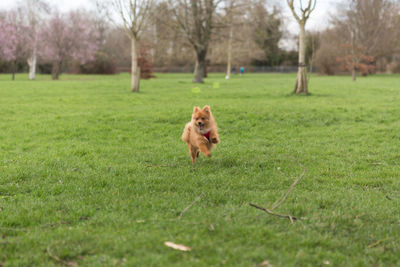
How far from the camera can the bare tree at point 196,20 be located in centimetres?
3158

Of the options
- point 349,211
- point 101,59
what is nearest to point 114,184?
point 349,211

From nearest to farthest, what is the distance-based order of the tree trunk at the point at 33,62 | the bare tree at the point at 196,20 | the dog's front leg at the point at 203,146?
the dog's front leg at the point at 203,146 < the bare tree at the point at 196,20 < the tree trunk at the point at 33,62

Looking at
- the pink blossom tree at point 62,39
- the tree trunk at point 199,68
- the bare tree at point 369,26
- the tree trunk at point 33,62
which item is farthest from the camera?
the bare tree at point 369,26

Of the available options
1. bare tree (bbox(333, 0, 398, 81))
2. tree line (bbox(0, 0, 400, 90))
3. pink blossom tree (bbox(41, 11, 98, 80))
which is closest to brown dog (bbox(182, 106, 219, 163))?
tree line (bbox(0, 0, 400, 90))

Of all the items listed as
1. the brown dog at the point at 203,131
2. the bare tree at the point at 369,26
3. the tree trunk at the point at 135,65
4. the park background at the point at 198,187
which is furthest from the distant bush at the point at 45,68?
the brown dog at the point at 203,131

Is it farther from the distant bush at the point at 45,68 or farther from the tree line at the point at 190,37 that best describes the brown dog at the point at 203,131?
the distant bush at the point at 45,68

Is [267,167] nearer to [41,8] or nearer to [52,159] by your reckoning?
[52,159]

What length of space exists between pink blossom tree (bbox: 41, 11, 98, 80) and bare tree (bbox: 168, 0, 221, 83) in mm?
19240

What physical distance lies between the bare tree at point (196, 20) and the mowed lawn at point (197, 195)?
73.9 ft

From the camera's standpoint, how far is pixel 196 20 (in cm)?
3297

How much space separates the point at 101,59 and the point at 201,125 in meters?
57.4

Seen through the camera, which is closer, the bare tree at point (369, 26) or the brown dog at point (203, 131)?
the brown dog at point (203, 131)

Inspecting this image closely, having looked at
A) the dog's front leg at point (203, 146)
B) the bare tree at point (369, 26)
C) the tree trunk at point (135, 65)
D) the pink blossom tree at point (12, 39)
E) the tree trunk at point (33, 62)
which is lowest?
the dog's front leg at point (203, 146)

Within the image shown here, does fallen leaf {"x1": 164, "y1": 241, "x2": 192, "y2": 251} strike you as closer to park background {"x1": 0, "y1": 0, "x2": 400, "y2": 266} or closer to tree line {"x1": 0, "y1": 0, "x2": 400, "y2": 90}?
park background {"x1": 0, "y1": 0, "x2": 400, "y2": 266}
